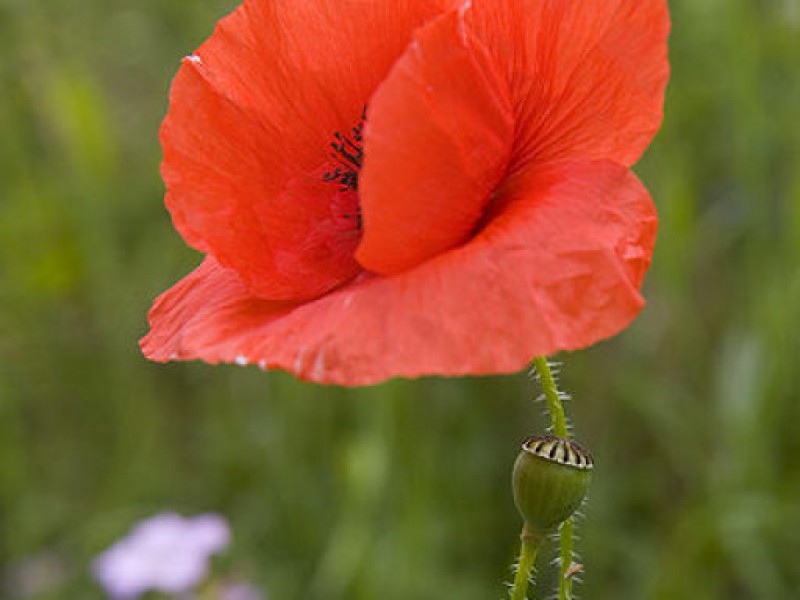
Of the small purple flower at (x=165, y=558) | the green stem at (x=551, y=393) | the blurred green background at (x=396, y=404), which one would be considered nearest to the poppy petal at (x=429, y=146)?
the green stem at (x=551, y=393)

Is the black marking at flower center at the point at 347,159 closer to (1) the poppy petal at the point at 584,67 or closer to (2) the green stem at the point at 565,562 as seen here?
(1) the poppy petal at the point at 584,67

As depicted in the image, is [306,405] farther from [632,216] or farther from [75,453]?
[632,216]

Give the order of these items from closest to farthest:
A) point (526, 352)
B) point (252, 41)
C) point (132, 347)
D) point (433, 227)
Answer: point (526, 352) < point (433, 227) < point (252, 41) < point (132, 347)

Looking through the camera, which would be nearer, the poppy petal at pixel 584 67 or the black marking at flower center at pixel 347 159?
the poppy petal at pixel 584 67

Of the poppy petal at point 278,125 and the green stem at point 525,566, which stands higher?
the poppy petal at point 278,125

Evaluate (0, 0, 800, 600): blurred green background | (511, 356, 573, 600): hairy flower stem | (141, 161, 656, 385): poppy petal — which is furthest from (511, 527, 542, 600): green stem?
(0, 0, 800, 600): blurred green background

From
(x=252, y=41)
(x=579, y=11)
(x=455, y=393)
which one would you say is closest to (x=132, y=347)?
(x=455, y=393)

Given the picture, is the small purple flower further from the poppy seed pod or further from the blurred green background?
Result: the poppy seed pod
